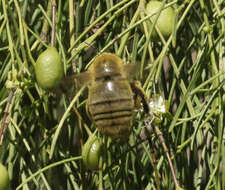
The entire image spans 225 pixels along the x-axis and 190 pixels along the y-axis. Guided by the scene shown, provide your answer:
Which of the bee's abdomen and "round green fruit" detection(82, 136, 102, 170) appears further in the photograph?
"round green fruit" detection(82, 136, 102, 170)

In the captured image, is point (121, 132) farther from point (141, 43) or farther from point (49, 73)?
point (141, 43)

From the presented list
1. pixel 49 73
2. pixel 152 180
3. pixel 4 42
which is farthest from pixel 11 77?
pixel 152 180

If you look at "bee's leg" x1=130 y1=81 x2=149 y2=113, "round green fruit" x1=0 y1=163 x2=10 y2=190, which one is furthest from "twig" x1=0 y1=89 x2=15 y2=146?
"bee's leg" x1=130 y1=81 x2=149 y2=113

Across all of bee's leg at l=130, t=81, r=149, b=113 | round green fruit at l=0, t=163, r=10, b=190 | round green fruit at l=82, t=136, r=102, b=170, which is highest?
bee's leg at l=130, t=81, r=149, b=113

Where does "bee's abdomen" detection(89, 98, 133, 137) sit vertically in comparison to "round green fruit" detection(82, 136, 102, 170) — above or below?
above

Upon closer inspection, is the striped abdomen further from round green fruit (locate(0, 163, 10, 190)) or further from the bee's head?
round green fruit (locate(0, 163, 10, 190))

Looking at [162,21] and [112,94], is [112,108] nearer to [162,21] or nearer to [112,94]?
[112,94]
